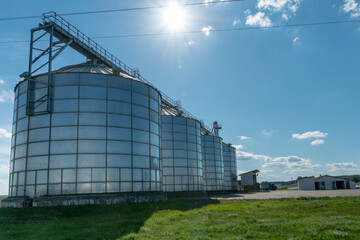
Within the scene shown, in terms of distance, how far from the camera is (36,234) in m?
16.4

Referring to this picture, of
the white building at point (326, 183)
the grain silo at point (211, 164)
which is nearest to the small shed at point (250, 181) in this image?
the white building at point (326, 183)

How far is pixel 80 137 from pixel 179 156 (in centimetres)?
2414

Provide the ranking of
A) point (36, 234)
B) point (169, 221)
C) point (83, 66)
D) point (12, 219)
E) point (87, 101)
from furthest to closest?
1. point (83, 66)
2. point (87, 101)
3. point (12, 219)
4. point (169, 221)
5. point (36, 234)

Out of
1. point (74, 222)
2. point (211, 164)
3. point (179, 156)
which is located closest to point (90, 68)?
point (74, 222)

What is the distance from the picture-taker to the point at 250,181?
305ft

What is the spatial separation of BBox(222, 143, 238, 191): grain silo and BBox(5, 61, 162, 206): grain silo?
50.2 m

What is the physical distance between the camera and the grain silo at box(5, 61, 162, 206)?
28.7 m

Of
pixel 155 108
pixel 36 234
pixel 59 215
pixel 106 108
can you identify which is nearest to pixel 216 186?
pixel 155 108

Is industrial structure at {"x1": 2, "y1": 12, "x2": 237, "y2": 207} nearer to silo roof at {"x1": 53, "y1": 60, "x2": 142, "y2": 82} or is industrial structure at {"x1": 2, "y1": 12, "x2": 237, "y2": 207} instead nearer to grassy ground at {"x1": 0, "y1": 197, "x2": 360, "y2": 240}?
silo roof at {"x1": 53, "y1": 60, "x2": 142, "y2": 82}

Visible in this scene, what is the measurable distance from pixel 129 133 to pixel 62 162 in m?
7.45

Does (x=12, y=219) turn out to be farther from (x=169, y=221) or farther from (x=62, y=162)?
(x=169, y=221)

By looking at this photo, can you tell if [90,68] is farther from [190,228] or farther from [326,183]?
[326,183]

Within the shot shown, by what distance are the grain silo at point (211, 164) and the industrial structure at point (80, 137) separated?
99.6 ft

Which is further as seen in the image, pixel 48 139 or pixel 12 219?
pixel 48 139
